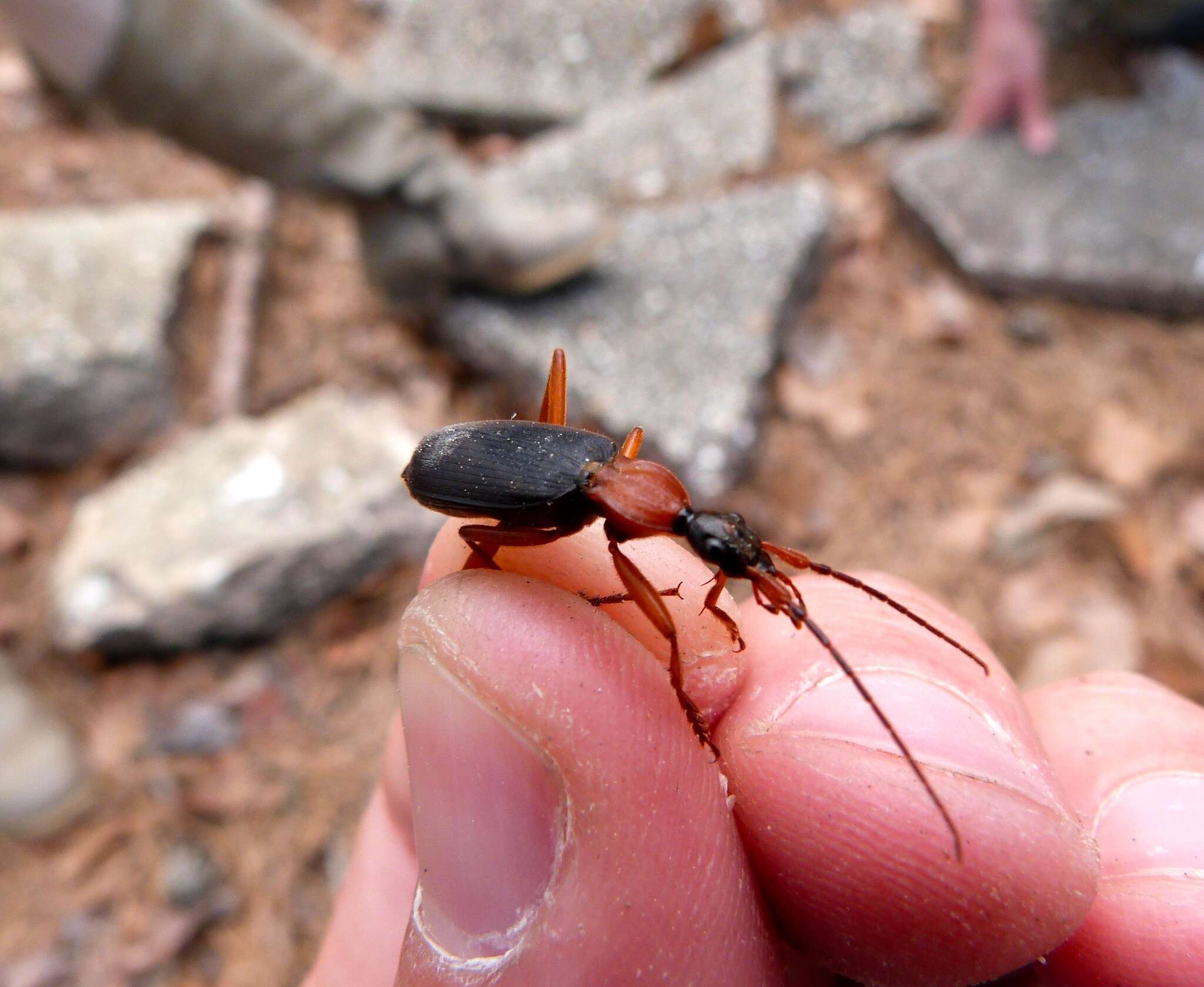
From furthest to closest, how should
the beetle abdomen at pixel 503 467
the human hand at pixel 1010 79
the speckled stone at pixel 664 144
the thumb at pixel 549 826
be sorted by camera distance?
the speckled stone at pixel 664 144, the human hand at pixel 1010 79, the beetle abdomen at pixel 503 467, the thumb at pixel 549 826

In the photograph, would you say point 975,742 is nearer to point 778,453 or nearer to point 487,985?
point 487,985

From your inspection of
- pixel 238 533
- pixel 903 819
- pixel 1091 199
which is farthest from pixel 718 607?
pixel 1091 199

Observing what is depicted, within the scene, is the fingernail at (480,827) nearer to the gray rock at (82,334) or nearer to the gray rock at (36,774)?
the gray rock at (36,774)

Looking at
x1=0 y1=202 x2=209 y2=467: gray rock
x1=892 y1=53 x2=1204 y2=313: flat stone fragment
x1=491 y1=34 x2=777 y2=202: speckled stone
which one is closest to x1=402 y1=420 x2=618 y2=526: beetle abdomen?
x1=0 y1=202 x2=209 y2=467: gray rock

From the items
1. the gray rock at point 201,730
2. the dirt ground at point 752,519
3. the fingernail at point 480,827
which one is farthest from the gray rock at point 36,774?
the fingernail at point 480,827

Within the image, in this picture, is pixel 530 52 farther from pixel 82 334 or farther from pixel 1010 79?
pixel 82 334
